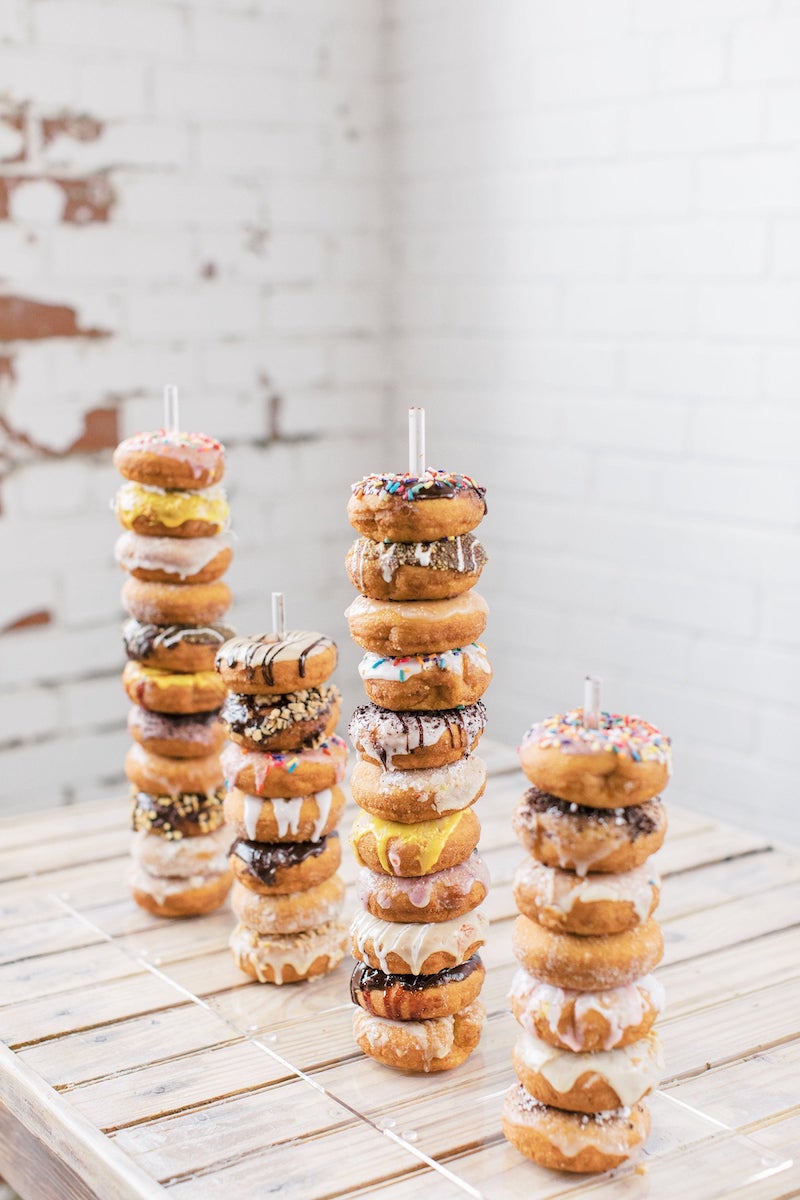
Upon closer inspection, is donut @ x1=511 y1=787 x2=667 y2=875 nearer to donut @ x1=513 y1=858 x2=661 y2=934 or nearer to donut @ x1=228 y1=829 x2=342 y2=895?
donut @ x1=513 y1=858 x2=661 y2=934

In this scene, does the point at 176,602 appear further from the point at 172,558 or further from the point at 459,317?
the point at 459,317

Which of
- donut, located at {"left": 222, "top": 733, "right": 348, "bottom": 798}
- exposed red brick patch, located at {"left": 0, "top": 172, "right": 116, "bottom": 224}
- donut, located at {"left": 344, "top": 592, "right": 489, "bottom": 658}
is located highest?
exposed red brick patch, located at {"left": 0, "top": 172, "right": 116, "bottom": 224}

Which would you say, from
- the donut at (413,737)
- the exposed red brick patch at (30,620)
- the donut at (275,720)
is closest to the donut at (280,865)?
the donut at (275,720)

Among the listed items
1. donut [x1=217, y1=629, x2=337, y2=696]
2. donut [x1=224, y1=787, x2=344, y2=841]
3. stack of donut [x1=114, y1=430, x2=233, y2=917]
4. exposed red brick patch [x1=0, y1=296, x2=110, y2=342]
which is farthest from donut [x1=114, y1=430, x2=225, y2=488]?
exposed red brick patch [x1=0, y1=296, x2=110, y2=342]

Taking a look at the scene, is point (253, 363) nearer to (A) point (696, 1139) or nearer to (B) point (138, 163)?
(B) point (138, 163)

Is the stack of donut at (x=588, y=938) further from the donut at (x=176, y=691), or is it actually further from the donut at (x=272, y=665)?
the donut at (x=176, y=691)
